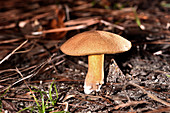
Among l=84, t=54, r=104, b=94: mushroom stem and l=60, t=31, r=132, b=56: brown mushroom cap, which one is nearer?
l=60, t=31, r=132, b=56: brown mushroom cap

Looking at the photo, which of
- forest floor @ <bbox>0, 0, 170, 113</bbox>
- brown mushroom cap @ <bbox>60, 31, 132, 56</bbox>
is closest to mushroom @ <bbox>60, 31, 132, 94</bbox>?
brown mushroom cap @ <bbox>60, 31, 132, 56</bbox>

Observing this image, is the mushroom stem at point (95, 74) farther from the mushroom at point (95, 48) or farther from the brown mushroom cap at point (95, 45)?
the brown mushroom cap at point (95, 45)

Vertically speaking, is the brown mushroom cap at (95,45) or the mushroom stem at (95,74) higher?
the brown mushroom cap at (95,45)

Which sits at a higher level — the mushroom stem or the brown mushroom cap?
the brown mushroom cap

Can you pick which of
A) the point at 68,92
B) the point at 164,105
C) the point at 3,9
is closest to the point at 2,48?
the point at 68,92

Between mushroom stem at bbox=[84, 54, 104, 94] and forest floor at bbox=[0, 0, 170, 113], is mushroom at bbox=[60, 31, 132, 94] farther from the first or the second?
forest floor at bbox=[0, 0, 170, 113]

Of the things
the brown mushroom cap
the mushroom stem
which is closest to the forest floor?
the mushroom stem

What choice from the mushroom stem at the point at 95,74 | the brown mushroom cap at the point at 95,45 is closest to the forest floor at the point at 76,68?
the mushroom stem at the point at 95,74
